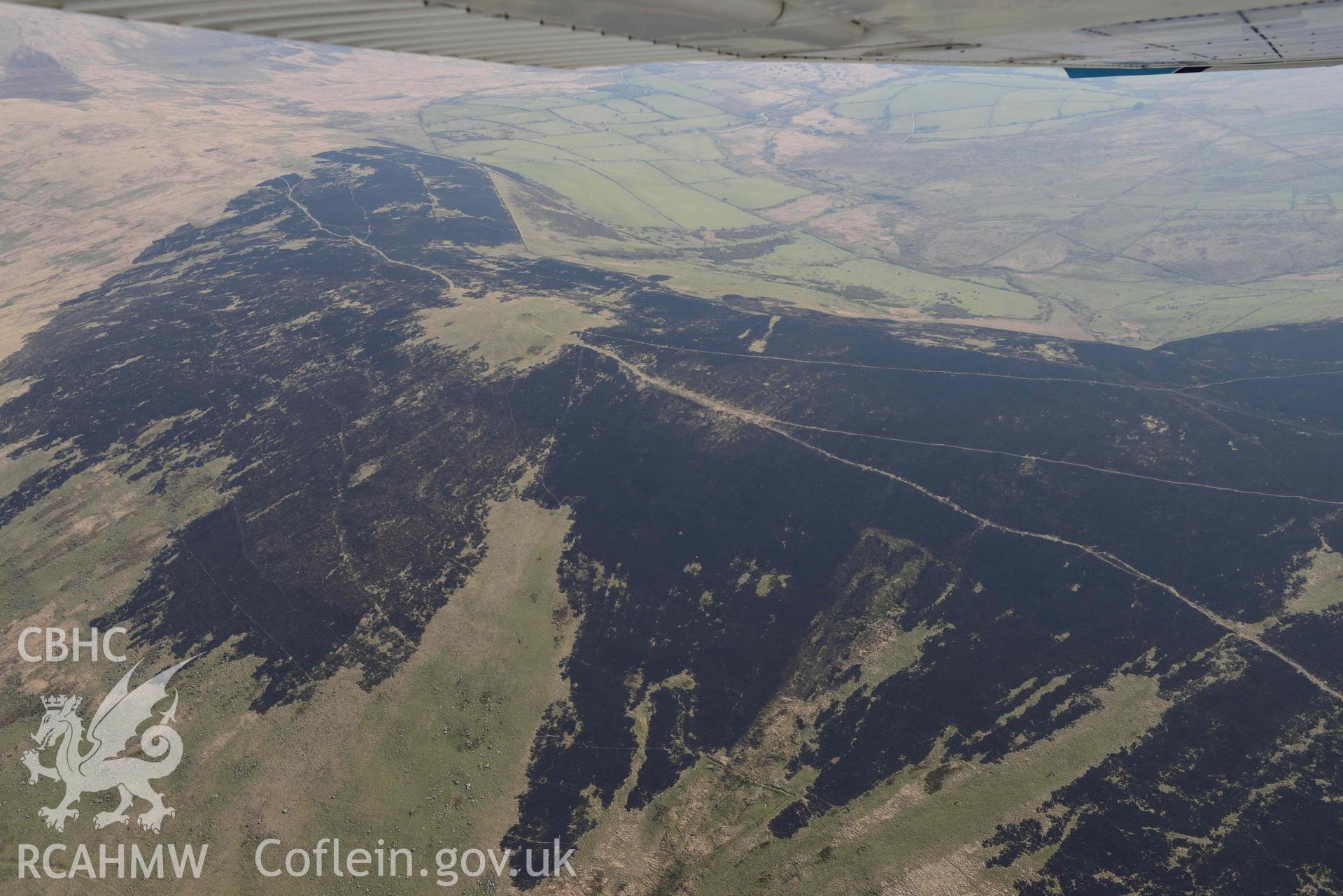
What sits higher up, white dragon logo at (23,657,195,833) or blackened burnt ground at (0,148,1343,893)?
blackened burnt ground at (0,148,1343,893)

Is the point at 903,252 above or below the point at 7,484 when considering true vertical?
above

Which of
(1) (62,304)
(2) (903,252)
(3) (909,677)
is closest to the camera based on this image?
(3) (909,677)

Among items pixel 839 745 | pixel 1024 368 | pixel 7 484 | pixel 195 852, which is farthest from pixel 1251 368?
pixel 7 484

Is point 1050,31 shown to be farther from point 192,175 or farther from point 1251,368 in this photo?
point 192,175

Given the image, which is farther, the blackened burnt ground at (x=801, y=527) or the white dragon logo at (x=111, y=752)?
the blackened burnt ground at (x=801, y=527)

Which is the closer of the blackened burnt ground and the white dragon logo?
the white dragon logo
